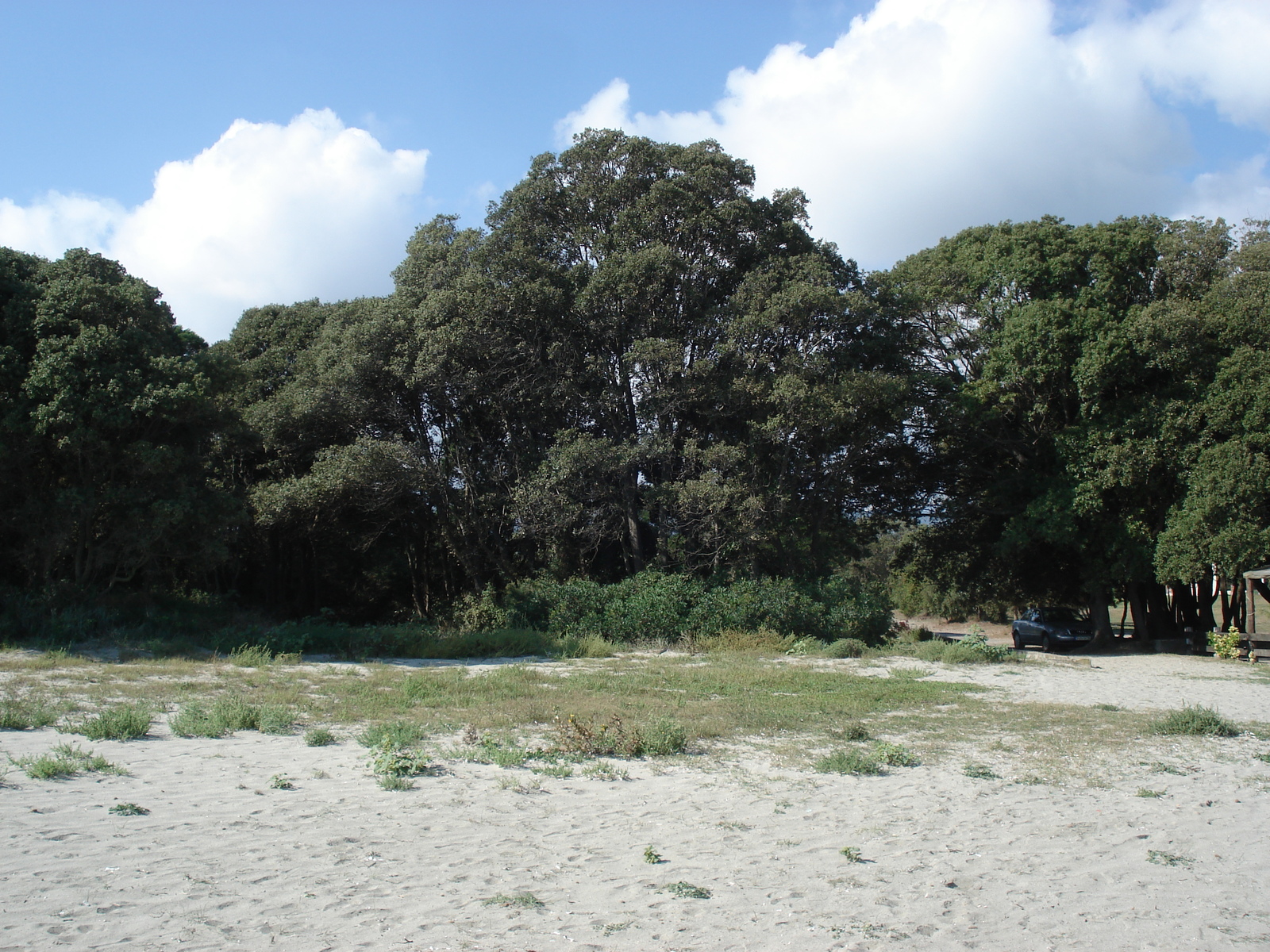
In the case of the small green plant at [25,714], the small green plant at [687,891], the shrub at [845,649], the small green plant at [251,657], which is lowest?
the shrub at [845,649]

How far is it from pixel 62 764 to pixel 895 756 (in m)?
7.15

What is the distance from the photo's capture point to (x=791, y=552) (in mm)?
24750

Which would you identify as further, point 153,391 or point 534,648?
point 534,648

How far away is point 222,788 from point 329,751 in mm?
1485

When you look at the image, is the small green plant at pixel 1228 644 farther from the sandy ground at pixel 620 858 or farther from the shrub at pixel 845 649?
the sandy ground at pixel 620 858

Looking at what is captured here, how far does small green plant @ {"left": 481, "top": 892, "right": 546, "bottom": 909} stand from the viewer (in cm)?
450

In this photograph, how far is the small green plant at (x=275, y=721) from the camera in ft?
28.4

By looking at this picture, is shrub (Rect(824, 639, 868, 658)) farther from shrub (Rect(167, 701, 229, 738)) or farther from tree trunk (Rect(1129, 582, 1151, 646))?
shrub (Rect(167, 701, 229, 738))

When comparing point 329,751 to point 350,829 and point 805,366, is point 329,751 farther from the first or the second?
point 805,366

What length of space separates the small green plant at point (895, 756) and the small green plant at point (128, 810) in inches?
244

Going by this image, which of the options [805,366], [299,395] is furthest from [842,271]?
[299,395]

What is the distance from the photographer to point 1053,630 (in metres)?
28.2

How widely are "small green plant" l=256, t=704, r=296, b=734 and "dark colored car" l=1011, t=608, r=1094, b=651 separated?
25788 millimetres

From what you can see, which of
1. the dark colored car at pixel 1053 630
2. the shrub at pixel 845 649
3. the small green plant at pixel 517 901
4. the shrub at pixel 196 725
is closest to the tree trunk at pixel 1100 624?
the dark colored car at pixel 1053 630
